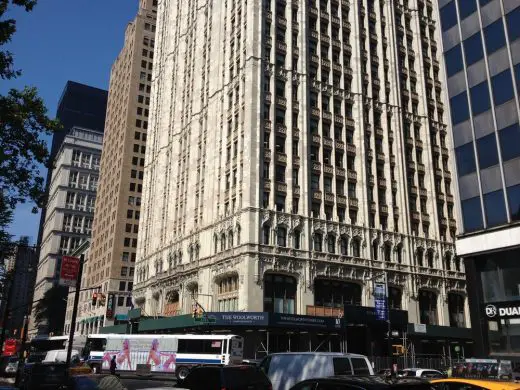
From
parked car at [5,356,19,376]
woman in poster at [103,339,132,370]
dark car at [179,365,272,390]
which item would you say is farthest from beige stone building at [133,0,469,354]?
dark car at [179,365,272,390]

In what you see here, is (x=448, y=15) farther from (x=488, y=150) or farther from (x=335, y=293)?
(x=335, y=293)

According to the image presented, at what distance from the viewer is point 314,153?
57844mm

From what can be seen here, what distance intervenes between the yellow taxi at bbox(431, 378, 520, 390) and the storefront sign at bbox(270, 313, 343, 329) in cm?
3294

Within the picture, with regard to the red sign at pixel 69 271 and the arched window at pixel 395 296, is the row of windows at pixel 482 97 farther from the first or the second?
the arched window at pixel 395 296

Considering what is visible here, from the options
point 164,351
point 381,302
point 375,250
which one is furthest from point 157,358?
point 375,250

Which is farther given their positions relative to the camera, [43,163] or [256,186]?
[256,186]

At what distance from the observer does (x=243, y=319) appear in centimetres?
4497

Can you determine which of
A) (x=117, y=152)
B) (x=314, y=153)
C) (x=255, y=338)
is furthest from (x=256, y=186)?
(x=117, y=152)

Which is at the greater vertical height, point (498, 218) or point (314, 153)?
point (314, 153)

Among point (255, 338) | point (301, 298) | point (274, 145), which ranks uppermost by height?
point (274, 145)

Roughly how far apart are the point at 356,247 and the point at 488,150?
26385 millimetres

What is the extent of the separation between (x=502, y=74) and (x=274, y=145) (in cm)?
2654

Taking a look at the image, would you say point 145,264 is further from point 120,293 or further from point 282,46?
point 282,46

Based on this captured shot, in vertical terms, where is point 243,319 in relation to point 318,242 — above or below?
below
